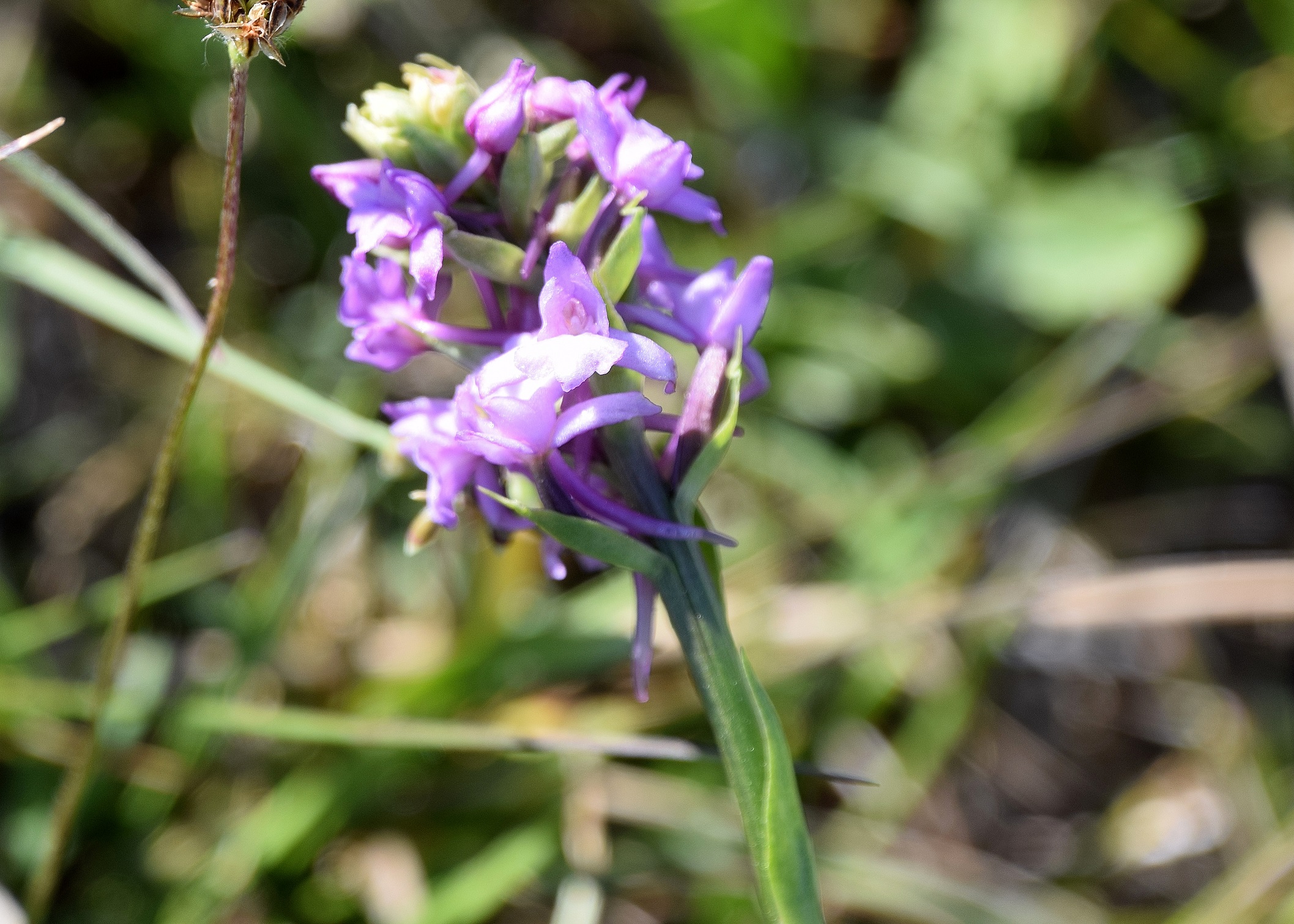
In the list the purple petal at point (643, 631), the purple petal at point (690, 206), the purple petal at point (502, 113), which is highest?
the purple petal at point (502, 113)

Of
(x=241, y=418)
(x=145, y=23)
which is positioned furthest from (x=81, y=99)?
(x=241, y=418)

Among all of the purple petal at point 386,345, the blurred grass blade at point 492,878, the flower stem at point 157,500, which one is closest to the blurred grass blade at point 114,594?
the flower stem at point 157,500

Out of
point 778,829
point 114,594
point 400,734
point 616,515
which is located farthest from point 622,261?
point 114,594

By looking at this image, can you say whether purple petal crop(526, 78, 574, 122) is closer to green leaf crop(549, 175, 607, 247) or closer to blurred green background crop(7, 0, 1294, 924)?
green leaf crop(549, 175, 607, 247)

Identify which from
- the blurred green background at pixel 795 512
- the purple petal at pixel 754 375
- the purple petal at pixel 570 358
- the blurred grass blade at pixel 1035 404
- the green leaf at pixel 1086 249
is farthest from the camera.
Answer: the green leaf at pixel 1086 249

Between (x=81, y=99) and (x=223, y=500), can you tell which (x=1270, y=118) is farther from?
(x=81, y=99)

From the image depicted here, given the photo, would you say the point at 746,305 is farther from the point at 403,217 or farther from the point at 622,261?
the point at 403,217

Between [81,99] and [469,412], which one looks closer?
[469,412]

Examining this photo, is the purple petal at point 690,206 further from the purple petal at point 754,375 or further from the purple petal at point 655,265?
the purple petal at point 754,375
